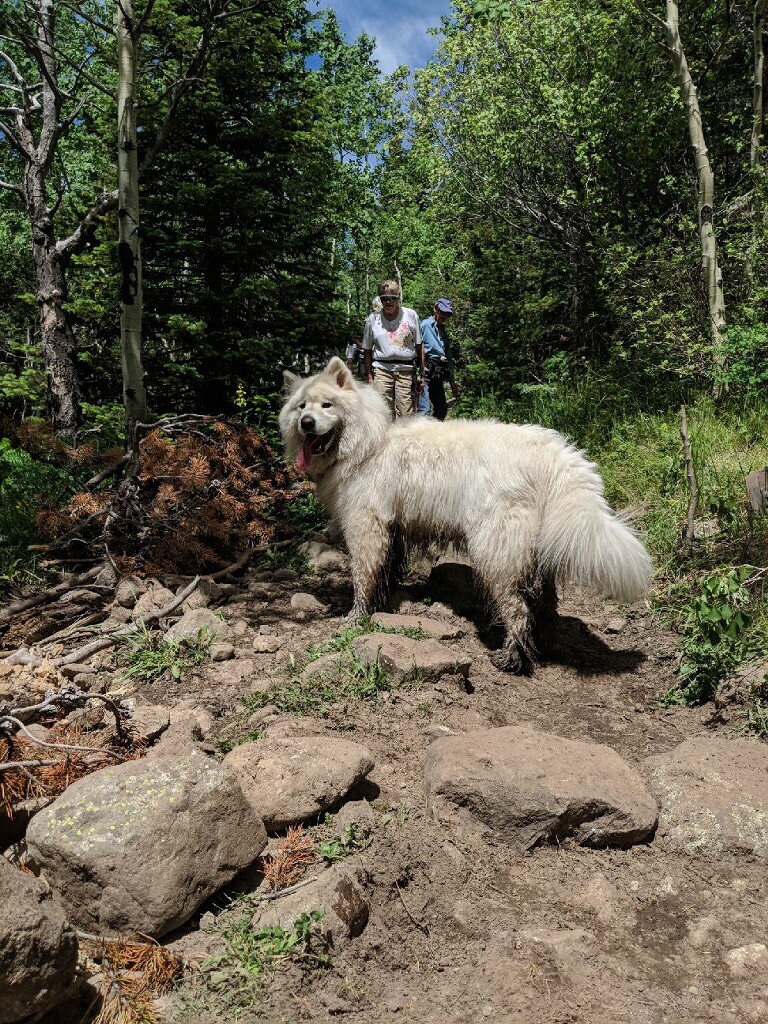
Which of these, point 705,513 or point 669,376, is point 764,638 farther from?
point 669,376

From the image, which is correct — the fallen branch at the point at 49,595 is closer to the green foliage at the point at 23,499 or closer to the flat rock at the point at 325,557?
the green foliage at the point at 23,499

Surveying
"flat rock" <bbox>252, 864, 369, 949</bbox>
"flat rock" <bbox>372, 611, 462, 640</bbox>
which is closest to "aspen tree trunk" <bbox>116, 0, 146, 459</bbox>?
"flat rock" <bbox>372, 611, 462, 640</bbox>

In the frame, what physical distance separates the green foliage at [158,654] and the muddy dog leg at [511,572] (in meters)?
2.07

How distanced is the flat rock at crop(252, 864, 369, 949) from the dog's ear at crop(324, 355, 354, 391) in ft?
13.0

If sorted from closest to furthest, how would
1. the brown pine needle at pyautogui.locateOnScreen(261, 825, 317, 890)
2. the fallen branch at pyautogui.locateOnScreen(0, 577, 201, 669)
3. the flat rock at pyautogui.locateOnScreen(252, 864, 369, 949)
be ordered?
the flat rock at pyautogui.locateOnScreen(252, 864, 369, 949), the brown pine needle at pyautogui.locateOnScreen(261, 825, 317, 890), the fallen branch at pyautogui.locateOnScreen(0, 577, 201, 669)

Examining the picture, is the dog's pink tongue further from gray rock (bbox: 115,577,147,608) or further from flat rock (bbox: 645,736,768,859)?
flat rock (bbox: 645,736,768,859)

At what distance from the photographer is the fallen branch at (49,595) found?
5.33m

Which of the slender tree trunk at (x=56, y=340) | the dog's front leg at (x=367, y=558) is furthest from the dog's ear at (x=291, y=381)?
the slender tree trunk at (x=56, y=340)

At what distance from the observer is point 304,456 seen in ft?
18.5

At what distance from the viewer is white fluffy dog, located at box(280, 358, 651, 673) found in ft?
14.2

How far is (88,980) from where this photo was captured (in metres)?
2.18

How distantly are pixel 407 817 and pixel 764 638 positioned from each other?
97.2 inches

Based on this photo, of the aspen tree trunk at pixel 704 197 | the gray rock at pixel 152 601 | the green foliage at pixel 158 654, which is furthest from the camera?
the aspen tree trunk at pixel 704 197

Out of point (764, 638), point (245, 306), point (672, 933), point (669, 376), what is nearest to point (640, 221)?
point (669, 376)
